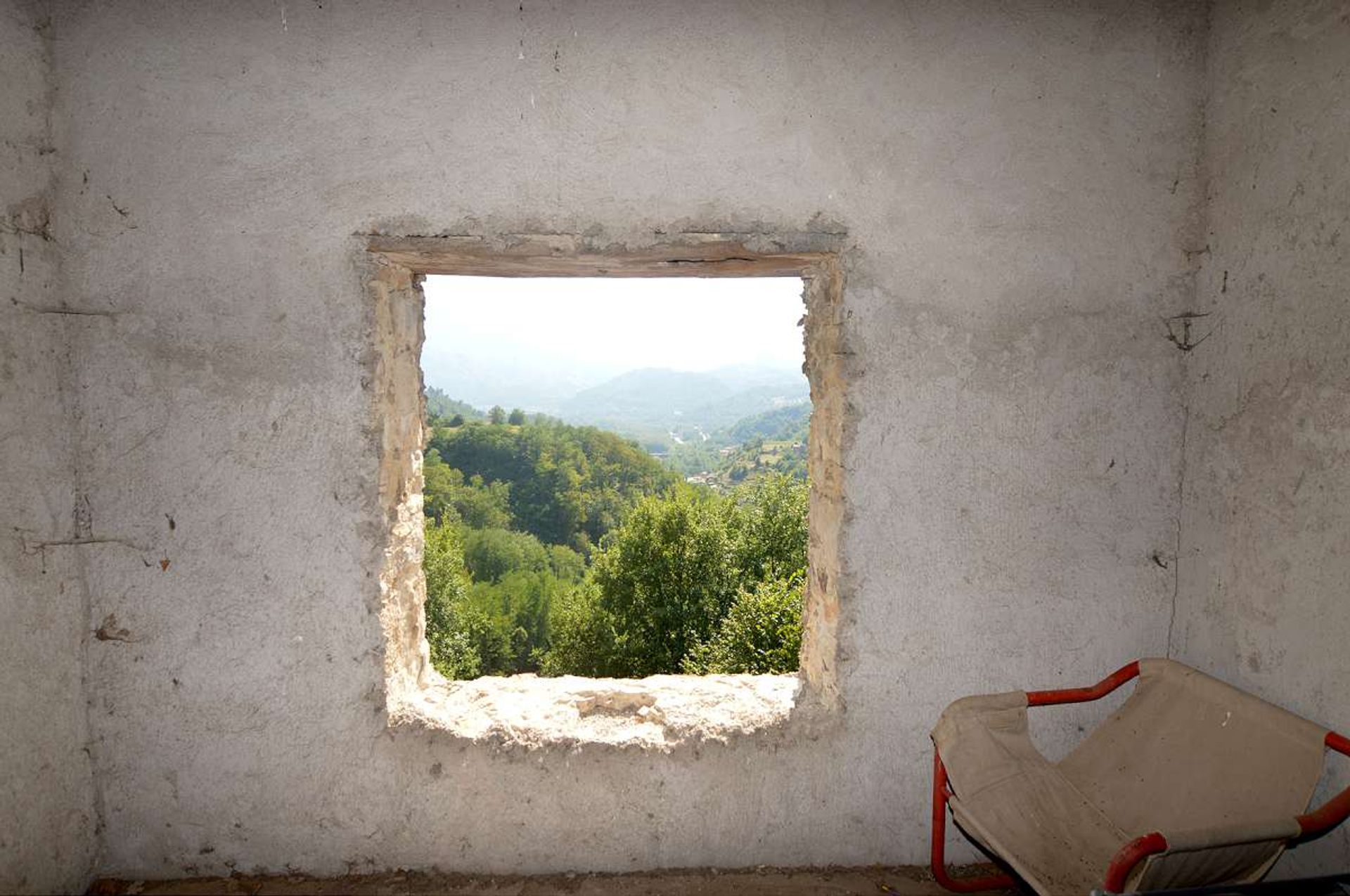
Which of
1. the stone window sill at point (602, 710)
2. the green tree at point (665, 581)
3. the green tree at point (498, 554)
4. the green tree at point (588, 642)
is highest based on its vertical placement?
the stone window sill at point (602, 710)

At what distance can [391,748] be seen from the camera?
93.2 inches

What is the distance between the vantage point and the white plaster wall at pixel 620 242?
2260 millimetres

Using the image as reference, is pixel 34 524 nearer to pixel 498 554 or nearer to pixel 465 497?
pixel 498 554

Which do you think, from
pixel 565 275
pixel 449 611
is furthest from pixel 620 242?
pixel 449 611

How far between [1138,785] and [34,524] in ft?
11.6

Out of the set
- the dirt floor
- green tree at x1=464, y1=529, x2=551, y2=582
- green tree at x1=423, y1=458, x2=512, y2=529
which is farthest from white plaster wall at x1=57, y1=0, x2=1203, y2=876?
green tree at x1=464, y1=529, x2=551, y2=582

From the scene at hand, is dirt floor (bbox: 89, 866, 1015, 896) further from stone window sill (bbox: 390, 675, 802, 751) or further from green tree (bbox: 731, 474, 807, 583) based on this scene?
green tree (bbox: 731, 474, 807, 583)

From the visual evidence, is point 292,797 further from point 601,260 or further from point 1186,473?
point 1186,473

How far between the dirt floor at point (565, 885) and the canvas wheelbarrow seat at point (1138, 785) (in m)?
0.30

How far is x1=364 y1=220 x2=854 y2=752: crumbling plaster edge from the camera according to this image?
2.31 metres

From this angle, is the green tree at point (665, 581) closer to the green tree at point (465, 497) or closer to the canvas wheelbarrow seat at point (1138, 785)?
the canvas wheelbarrow seat at point (1138, 785)

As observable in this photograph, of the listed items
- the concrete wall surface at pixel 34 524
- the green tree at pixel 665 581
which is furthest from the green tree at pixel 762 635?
the concrete wall surface at pixel 34 524

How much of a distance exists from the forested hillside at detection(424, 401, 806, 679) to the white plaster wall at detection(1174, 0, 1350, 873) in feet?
12.6

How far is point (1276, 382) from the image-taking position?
2.12 meters
